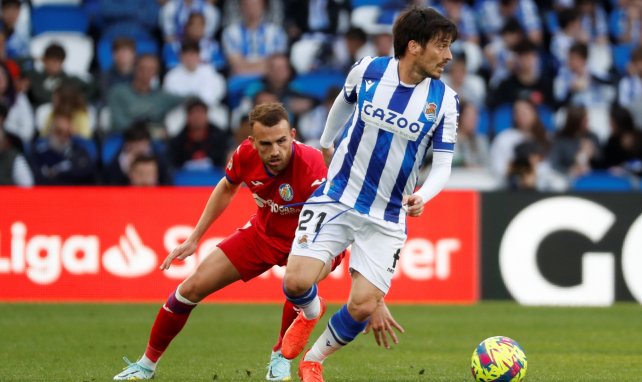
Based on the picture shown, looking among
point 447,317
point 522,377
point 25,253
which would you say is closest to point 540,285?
point 447,317

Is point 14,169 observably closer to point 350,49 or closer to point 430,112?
point 350,49

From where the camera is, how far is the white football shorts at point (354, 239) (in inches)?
280

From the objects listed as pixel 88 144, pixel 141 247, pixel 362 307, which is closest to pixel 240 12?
pixel 88 144

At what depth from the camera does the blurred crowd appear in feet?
52.3

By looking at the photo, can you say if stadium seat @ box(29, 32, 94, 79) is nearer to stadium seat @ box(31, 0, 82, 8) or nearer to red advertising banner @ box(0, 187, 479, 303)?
stadium seat @ box(31, 0, 82, 8)

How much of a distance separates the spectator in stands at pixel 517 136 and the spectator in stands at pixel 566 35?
2.04 metres

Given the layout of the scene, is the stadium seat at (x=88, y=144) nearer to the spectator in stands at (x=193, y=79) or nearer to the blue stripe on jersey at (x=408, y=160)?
the spectator in stands at (x=193, y=79)

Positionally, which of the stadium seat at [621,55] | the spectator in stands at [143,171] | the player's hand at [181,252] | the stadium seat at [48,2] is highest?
the stadium seat at [48,2]

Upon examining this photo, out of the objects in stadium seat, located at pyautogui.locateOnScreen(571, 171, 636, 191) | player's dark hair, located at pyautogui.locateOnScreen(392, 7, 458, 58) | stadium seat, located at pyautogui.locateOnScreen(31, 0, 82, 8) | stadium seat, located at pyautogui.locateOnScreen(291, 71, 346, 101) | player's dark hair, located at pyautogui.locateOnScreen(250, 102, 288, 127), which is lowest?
stadium seat, located at pyautogui.locateOnScreen(571, 171, 636, 191)

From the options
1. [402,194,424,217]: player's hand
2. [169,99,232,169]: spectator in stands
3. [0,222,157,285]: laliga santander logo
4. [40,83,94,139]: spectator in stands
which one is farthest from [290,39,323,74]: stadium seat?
[402,194,424,217]: player's hand

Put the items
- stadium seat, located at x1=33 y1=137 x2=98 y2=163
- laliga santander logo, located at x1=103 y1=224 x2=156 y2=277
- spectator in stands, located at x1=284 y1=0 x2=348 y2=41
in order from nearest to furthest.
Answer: laliga santander logo, located at x1=103 y1=224 x2=156 y2=277 < stadium seat, located at x1=33 y1=137 x2=98 y2=163 < spectator in stands, located at x1=284 y1=0 x2=348 y2=41

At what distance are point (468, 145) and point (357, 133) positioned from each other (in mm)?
9188

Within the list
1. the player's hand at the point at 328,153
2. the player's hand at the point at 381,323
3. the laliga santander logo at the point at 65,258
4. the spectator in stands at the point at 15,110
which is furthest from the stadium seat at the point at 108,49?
the player's hand at the point at 381,323

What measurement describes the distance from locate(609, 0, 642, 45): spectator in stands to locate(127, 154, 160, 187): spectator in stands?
8.22 m
